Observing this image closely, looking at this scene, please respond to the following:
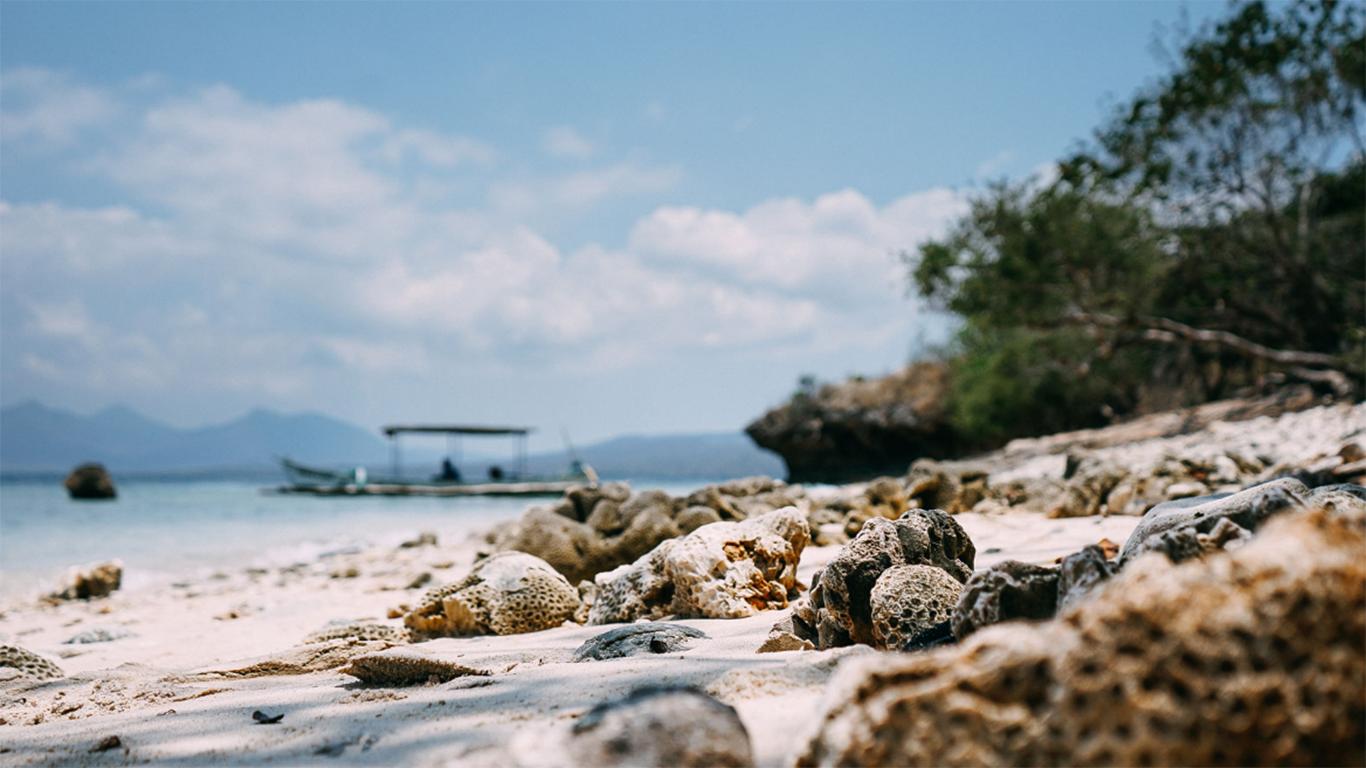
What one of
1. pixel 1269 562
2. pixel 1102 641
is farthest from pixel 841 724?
pixel 1269 562

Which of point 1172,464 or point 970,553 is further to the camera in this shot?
point 1172,464

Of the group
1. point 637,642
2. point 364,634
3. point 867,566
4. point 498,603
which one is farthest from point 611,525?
point 867,566

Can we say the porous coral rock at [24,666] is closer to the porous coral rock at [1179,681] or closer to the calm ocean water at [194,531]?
the porous coral rock at [1179,681]

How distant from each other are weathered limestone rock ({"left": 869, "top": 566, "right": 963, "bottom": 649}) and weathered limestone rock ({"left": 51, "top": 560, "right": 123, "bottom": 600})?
31.9 ft

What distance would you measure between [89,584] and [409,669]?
27.9ft

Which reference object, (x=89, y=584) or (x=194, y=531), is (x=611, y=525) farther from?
(x=194, y=531)

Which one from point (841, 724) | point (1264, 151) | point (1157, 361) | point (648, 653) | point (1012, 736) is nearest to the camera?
point (1012, 736)

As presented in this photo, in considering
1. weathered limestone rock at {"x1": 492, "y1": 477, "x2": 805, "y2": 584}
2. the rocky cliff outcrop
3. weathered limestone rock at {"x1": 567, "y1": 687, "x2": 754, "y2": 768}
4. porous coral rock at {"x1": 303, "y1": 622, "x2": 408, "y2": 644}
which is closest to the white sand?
weathered limestone rock at {"x1": 567, "y1": 687, "x2": 754, "y2": 768}

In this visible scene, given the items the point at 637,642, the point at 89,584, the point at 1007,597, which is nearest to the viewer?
the point at 1007,597

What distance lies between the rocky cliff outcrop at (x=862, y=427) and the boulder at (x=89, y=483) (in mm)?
27468

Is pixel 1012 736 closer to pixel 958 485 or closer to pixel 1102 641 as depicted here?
pixel 1102 641

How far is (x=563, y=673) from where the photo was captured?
3006 millimetres

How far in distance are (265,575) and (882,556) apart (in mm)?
9403

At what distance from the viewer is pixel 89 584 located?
9523 millimetres
